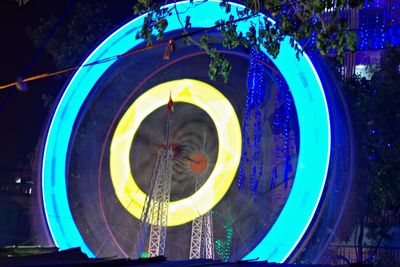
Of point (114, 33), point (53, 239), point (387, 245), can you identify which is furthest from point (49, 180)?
point (387, 245)

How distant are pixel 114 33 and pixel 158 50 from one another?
174 cm

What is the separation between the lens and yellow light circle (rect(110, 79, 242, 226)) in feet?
45.7

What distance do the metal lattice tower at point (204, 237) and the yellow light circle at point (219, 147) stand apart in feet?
0.74

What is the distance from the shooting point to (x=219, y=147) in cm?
1416

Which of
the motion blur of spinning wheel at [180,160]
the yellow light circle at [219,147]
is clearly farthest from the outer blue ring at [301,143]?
the yellow light circle at [219,147]

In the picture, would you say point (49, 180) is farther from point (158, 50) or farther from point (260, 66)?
point (260, 66)

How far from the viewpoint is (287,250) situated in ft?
32.3

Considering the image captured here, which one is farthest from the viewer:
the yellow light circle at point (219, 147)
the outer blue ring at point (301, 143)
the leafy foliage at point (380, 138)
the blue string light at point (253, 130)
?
the leafy foliage at point (380, 138)

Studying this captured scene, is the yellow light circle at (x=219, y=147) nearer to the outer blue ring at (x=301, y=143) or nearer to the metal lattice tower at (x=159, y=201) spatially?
the metal lattice tower at (x=159, y=201)

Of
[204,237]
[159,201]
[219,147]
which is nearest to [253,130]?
[219,147]

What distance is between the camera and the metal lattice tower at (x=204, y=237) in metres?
13.4

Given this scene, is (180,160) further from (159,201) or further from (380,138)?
(380,138)

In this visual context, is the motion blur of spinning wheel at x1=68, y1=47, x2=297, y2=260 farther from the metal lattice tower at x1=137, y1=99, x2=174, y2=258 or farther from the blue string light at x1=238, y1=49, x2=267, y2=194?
the metal lattice tower at x1=137, y1=99, x2=174, y2=258

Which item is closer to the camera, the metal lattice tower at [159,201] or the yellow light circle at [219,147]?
the metal lattice tower at [159,201]
